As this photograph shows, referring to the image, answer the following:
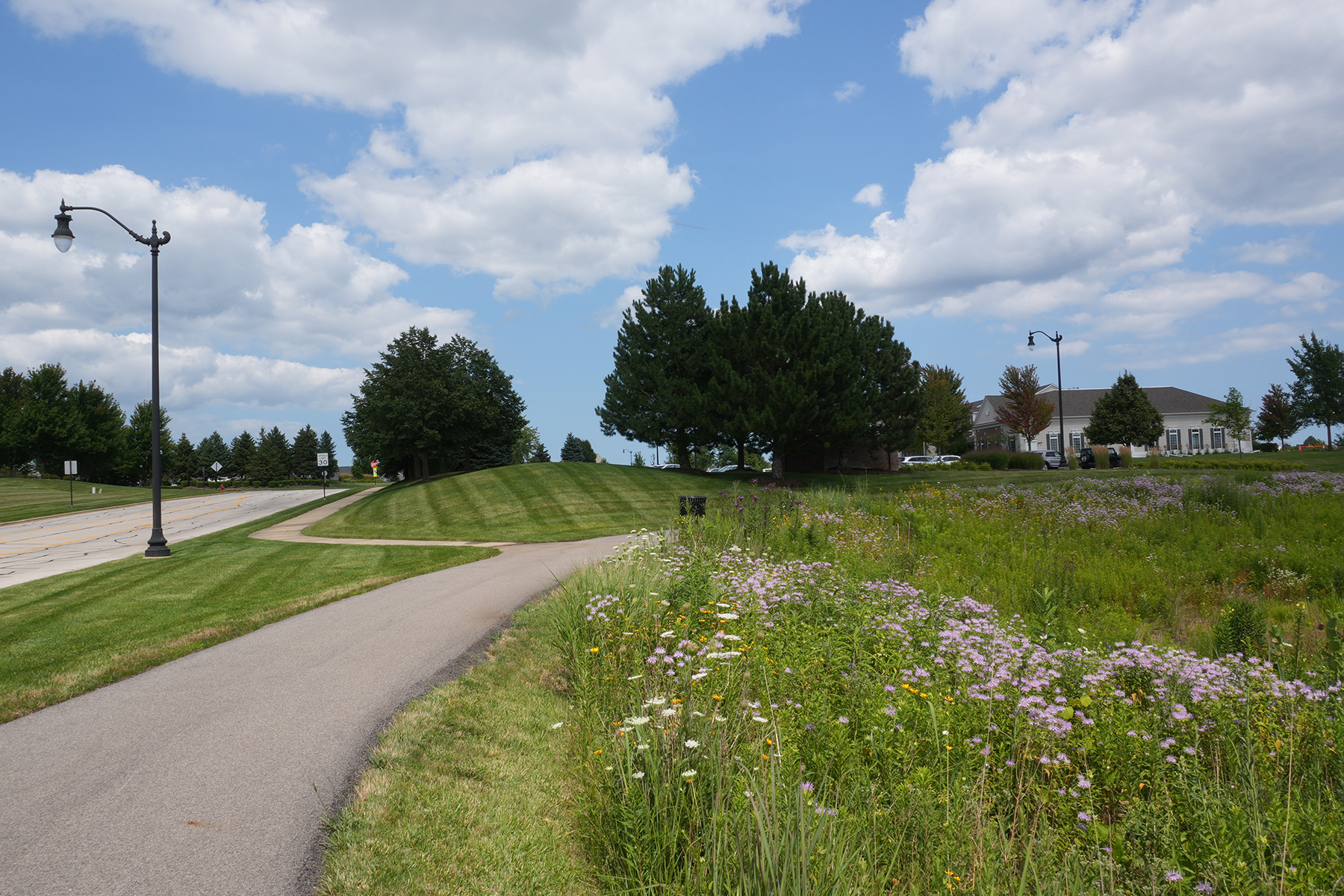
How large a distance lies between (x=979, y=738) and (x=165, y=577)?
14.8 meters

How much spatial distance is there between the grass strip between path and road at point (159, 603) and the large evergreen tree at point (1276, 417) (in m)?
71.5

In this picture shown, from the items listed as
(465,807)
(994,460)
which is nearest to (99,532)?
(465,807)

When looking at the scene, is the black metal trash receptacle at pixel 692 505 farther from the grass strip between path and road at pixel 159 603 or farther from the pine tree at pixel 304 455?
the pine tree at pixel 304 455

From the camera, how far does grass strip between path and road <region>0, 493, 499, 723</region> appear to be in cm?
705

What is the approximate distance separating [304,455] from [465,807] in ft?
361

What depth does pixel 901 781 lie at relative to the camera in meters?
3.60

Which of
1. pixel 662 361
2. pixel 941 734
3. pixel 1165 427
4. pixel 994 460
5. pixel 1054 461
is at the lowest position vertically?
pixel 941 734

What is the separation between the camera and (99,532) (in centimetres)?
2488

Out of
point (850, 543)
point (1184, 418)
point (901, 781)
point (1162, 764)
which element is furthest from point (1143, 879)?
point (1184, 418)

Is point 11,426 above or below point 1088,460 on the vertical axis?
above

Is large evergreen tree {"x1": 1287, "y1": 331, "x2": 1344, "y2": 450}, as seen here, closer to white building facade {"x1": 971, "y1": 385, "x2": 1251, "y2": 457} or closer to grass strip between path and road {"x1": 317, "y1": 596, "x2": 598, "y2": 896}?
white building facade {"x1": 971, "y1": 385, "x2": 1251, "y2": 457}

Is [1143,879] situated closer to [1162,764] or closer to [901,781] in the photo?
[1162,764]

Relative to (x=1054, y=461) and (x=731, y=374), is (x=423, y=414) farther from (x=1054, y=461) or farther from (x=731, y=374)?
(x=1054, y=461)

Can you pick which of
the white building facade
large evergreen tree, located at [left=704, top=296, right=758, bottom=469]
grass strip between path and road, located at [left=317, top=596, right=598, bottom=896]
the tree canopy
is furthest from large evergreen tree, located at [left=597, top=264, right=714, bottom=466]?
the white building facade
